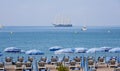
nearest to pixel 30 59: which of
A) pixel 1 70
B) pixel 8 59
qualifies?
pixel 8 59

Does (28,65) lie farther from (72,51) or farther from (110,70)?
(72,51)

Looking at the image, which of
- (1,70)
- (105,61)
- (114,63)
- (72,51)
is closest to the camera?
(1,70)

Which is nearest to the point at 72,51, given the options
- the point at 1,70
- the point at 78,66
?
the point at 78,66

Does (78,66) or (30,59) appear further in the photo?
(30,59)

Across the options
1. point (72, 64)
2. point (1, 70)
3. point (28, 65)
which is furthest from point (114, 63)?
point (1, 70)

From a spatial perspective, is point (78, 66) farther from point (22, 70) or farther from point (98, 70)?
point (22, 70)

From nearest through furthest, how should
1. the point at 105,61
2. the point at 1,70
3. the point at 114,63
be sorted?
the point at 1,70, the point at 114,63, the point at 105,61

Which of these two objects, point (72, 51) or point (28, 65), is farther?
point (72, 51)

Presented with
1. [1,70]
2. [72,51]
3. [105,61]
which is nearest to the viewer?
[1,70]

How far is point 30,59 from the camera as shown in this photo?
961 inches

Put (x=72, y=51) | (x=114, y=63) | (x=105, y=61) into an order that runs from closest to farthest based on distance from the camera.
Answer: (x=114, y=63)
(x=105, y=61)
(x=72, y=51)

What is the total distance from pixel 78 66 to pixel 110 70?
5.90 ft

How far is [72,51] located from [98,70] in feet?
19.8

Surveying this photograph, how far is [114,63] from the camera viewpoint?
2295 centimetres
